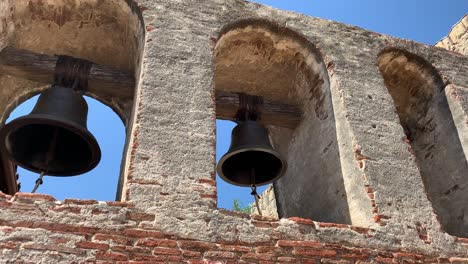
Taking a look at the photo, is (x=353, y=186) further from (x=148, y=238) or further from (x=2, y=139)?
(x=2, y=139)

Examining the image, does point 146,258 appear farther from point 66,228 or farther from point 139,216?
point 66,228

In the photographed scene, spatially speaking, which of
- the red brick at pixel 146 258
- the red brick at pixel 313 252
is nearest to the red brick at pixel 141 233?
the red brick at pixel 146 258

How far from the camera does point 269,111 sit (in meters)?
5.29

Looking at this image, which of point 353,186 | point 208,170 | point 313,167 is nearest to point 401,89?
point 313,167

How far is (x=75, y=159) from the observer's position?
4.36 metres

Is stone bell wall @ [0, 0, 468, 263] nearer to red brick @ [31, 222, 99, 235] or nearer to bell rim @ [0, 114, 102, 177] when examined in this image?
red brick @ [31, 222, 99, 235]

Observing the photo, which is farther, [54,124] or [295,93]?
[295,93]

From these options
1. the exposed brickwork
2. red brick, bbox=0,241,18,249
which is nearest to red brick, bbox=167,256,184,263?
the exposed brickwork

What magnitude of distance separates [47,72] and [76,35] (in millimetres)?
732

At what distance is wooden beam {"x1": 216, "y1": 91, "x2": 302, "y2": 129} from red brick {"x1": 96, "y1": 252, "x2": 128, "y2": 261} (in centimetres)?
233

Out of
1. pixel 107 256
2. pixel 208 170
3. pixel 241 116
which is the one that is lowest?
pixel 107 256

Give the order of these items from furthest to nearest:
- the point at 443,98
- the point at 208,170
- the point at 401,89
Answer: the point at 401,89 < the point at 443,98 < the point at 208,170

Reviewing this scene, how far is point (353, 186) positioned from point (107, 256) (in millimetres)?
2133

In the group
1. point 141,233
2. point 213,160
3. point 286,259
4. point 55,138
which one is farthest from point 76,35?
point 286,259
